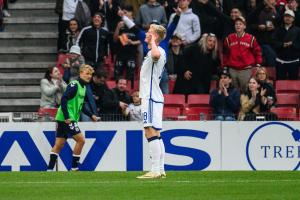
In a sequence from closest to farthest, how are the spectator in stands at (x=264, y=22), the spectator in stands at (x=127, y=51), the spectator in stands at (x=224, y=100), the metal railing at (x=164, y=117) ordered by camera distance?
the metal railing at (x=164, y=117) → the spectator in stands at (x=224, y=100) → the spectator in stands at (x=127, y=51) → the spectator in stands at (x=264, y=22)

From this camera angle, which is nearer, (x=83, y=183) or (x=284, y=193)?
(x=284, y=193)

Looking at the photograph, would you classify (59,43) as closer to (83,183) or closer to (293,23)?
(293,23)

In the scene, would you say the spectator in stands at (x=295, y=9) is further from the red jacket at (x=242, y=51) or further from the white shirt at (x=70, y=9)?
the white shirt at (x=70, y=9)

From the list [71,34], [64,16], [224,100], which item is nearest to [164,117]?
[224,100]

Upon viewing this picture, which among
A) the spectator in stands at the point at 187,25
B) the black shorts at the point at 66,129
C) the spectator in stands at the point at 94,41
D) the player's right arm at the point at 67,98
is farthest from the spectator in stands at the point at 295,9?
the black shorts at the point at 66,129

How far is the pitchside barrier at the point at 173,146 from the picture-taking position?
2136 centimetres

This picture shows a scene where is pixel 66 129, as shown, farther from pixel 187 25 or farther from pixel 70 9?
pixel 70 9

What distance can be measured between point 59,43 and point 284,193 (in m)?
12.2

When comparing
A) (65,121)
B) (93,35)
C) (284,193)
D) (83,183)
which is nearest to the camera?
(284,193)

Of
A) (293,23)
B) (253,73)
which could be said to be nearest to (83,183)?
(253,73)

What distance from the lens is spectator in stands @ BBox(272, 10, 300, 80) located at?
23.9 meters

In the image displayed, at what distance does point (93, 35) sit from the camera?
2420 cm

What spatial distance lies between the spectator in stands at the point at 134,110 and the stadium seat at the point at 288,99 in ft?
9.83

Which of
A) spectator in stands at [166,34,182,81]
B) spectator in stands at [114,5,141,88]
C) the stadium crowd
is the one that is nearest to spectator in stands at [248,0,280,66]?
the stadium crowd
